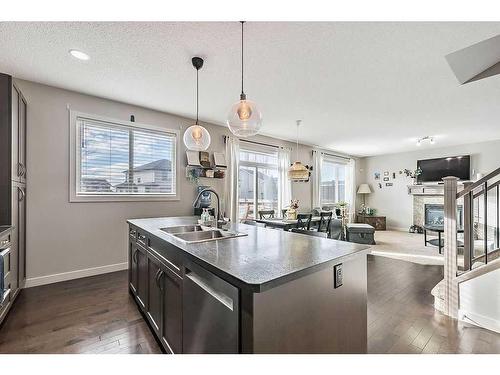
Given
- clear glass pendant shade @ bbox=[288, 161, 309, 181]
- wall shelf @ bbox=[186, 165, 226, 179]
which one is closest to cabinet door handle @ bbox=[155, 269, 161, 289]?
wall shelf @ bbox=[186, 165, 226, 179]

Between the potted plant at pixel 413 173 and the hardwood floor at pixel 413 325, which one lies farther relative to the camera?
the potted plant at pixel 413 173

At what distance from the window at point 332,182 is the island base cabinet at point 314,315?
5675 mm

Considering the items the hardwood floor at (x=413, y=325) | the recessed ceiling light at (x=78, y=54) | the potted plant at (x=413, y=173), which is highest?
the recessed ceiling light at (x=78, y=54)

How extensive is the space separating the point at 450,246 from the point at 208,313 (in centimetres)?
259

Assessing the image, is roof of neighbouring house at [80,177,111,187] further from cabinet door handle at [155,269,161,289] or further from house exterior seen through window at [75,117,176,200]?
cabinet door handle at [155,269,161,289]

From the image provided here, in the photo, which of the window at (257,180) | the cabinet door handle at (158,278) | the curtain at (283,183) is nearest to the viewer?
the cabinet door handle at (158,278)

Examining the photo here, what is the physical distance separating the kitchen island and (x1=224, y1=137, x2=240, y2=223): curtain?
2.95m

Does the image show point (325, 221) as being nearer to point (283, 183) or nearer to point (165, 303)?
point (283, 183)

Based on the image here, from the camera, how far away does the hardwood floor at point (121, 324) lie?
71.7 inches

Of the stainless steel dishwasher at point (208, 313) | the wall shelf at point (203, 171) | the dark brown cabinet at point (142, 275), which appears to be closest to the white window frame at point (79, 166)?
the wall shelf at point (203, 171)

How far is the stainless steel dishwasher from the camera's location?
1.00 meters

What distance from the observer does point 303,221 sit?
4195mm

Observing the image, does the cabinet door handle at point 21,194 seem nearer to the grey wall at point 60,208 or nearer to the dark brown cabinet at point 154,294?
the grey wall at point 60,208
